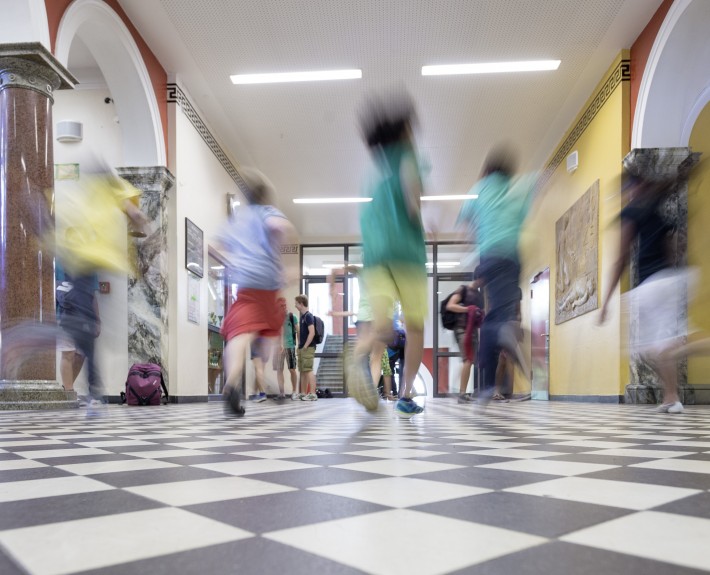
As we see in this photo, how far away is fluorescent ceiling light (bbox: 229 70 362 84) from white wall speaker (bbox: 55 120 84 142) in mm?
1849

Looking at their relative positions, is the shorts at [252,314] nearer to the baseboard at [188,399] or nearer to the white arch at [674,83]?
the baseboard at [188,399]

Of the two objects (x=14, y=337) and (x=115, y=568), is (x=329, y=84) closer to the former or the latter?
(x=14, y=337)

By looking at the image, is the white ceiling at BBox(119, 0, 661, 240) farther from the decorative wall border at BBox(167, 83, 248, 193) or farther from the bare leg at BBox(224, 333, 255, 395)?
the bare leg at BBox(224, 333, 255, 395)

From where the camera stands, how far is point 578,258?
7.71m

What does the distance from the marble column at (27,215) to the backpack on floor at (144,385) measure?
1431 mm

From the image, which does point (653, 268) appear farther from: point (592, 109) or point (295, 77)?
point (295, 77)

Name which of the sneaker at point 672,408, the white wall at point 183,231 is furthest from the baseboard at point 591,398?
the white wall at point 183,231

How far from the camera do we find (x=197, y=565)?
0.63 metres

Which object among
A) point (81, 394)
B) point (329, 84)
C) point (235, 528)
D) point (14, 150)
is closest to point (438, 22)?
point (329, 84)

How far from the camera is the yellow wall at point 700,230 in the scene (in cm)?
601

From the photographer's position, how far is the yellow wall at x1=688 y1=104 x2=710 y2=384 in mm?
6012

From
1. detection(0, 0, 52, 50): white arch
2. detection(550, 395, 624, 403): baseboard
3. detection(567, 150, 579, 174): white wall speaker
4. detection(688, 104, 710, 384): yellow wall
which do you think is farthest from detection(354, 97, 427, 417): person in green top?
detection(567, 150, 579, 174): white wall speaker

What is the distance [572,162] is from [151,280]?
532 cm

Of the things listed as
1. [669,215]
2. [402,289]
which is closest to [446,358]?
[669,215]
